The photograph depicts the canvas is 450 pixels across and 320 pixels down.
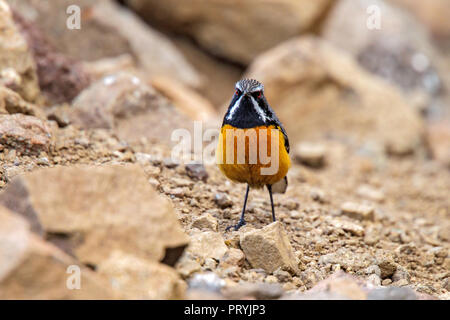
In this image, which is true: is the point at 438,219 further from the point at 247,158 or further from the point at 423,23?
the point at 423,23

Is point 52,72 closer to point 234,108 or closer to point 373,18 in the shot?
point 234,108

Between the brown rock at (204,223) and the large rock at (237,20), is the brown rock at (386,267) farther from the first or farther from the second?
the large rock at (237,20)

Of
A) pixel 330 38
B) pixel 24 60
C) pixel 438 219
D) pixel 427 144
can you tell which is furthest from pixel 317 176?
pixel 330 38

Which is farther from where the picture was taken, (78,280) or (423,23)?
(423,23)

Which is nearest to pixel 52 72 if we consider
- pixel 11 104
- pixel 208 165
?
pixel 11 104

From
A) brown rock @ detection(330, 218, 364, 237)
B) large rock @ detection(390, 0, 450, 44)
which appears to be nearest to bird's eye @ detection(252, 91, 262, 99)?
brown rock @ detection(330, 218, 364, 237)

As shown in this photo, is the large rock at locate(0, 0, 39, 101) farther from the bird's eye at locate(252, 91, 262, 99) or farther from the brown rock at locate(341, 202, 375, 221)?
the brown rock at locate(341, 202, 375, 221)
